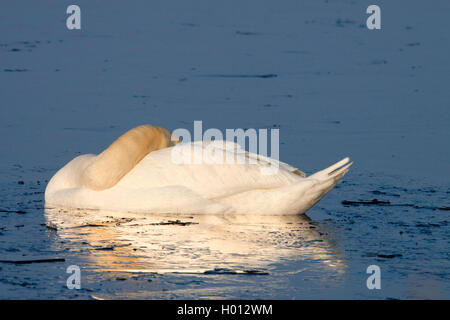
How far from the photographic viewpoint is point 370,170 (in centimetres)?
1062

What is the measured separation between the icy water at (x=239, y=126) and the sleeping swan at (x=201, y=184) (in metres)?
0.14

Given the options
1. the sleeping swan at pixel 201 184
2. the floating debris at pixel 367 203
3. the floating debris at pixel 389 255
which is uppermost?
the sleeping swan at pixel 201 184

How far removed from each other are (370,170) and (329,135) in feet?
4.91

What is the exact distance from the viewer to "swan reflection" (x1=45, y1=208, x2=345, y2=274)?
7.38 metres

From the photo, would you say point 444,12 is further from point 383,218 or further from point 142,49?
point 383,218

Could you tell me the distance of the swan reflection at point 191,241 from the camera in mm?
7379

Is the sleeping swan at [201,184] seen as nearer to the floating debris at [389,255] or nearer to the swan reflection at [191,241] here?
the swan reflection at [191,241]

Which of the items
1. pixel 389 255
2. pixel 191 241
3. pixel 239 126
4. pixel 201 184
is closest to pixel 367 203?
pixel 201 184

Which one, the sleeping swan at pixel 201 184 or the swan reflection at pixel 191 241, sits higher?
the sleeping swan at pixel 201 184

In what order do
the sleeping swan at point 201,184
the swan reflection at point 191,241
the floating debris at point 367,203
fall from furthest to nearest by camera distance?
the floating debris at point 367,203 → the sleeping swan at point 201,184 → the swan reflection at point 191,241

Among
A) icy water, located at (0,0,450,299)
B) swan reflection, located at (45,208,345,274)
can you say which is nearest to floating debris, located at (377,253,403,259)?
icy water, located at (0,0,450,299)

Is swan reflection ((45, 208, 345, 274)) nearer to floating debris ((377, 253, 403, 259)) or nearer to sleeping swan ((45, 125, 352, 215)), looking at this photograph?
sleeping swan ((45, 125, 352, 215))

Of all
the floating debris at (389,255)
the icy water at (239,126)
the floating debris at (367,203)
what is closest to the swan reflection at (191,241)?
the icy water at (239,126)
